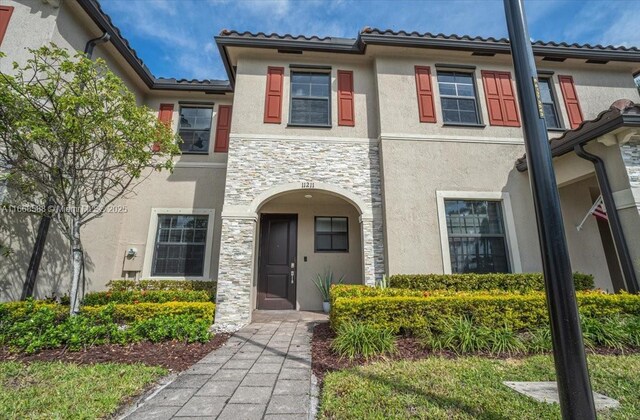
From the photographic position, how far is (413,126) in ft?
22.6

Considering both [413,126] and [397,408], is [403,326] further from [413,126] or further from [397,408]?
[413,126]

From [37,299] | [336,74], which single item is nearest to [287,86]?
[336,74]

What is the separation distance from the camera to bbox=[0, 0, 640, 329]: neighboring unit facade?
623 centimetres

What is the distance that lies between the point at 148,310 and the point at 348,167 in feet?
16.6

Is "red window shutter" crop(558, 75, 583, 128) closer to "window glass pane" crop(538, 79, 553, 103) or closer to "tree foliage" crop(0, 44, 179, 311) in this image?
"window glass pane" crop(538, 79, 553, 103)

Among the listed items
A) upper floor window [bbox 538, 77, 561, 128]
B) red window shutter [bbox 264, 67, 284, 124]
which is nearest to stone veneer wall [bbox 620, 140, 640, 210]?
upper floor window [bbox 538, 77, 561, 128]

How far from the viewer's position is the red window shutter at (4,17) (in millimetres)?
5551

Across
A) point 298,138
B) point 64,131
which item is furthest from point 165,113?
point 298,138

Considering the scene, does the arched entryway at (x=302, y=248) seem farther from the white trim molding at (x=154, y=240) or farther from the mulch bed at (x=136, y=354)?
the mulch bed at (x=136, y=354)

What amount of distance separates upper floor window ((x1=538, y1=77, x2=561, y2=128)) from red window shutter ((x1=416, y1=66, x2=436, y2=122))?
121 inches

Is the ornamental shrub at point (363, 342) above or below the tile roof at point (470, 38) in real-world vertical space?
below

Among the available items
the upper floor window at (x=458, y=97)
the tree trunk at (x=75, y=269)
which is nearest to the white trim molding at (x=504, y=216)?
the upper floor window at (x=458, y=97)

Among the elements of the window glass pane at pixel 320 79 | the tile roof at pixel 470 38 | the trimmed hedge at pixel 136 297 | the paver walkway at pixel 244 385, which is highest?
the tile roof at pixel 470 38

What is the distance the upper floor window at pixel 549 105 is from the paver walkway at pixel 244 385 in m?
8.25
